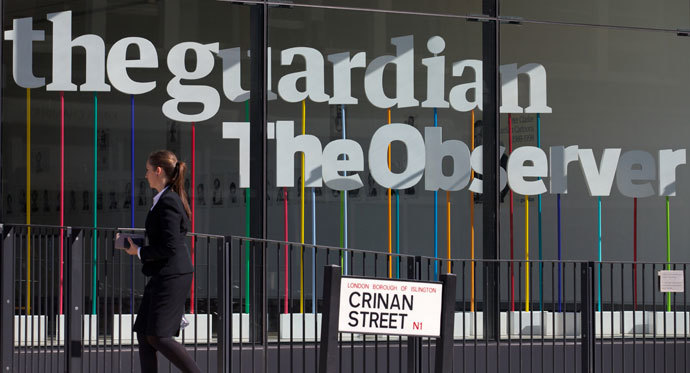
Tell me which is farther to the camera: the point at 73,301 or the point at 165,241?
the point at 73,301

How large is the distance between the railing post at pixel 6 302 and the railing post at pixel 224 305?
61.5 inches

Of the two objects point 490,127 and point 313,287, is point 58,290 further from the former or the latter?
point 490,127

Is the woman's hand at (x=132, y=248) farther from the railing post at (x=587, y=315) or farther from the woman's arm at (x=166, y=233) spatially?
the railing post at (x=587, y=315)

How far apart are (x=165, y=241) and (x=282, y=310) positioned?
11.2 feet

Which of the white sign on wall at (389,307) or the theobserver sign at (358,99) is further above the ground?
the theobserver sign at (358,99)

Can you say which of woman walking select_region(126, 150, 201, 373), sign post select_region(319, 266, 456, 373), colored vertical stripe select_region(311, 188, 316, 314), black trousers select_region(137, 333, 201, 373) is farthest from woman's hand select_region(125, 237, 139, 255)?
colored vertical stripe select_region(311, 188, 316, 314)

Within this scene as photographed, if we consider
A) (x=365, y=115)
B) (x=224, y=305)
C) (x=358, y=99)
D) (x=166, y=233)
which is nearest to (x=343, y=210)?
(x=365, y=115)

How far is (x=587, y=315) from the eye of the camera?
31.6ft

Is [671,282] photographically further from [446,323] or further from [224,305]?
[224,305]

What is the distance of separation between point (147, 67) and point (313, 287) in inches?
99.6

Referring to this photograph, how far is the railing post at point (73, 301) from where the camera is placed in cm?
745

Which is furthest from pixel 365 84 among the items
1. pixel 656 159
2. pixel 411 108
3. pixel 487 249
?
pixel 656 159

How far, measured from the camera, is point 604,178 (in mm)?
11852

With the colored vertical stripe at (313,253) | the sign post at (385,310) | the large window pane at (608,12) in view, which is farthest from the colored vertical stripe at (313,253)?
the sign post at (385,310)
